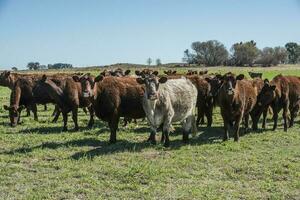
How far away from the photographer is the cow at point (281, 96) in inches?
541

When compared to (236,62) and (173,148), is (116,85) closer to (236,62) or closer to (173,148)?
(173,148)

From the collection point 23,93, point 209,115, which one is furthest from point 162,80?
point 23,93

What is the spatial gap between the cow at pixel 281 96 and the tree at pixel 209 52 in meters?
104

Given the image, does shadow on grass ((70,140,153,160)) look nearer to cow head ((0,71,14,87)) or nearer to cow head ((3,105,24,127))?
cow head ((3,105,24,127))

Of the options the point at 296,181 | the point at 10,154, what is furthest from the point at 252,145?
the point at 10,154

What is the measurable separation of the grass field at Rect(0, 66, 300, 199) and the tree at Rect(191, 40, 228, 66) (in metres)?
108

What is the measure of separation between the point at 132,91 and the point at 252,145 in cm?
348

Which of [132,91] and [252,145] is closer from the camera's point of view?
[252,145]

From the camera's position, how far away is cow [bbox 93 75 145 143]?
11.6 m

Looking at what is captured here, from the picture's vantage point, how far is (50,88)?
1484cm

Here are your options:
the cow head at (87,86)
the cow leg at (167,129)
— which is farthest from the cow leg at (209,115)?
the cow head at (87,86)

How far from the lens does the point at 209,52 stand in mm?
121500

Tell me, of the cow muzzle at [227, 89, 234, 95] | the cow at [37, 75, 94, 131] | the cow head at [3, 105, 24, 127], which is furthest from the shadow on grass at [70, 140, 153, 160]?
the cow head at [3, 105, 24, 127]

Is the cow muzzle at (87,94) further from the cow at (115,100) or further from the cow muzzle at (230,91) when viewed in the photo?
the cow muzzle at (230,91)
